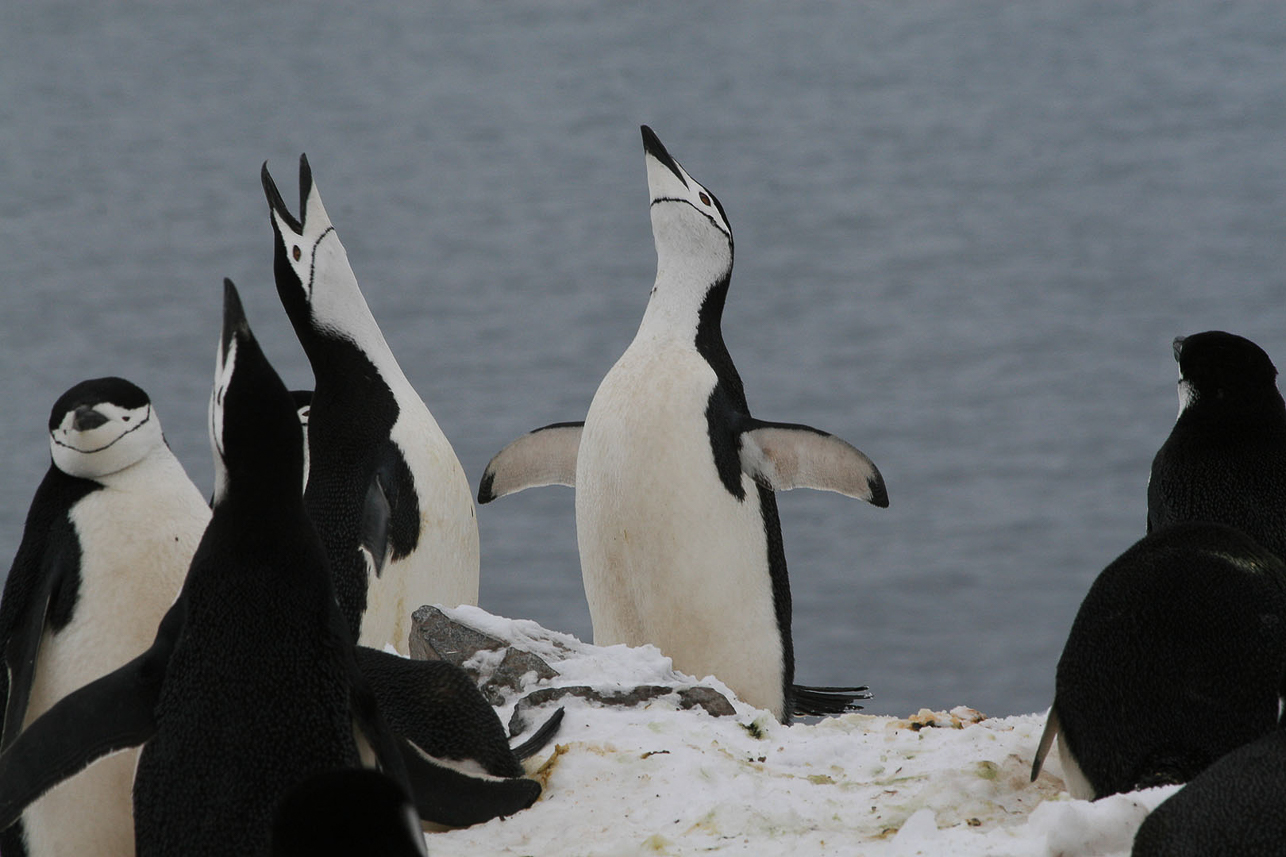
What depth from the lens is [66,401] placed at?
2332 millimetres

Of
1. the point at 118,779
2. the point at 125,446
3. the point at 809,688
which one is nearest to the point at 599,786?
the point at 118,779

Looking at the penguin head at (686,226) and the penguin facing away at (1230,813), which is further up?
the penguin head at (686,226)

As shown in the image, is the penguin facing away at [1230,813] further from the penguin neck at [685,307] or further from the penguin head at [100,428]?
the penguin neck at [685,307]

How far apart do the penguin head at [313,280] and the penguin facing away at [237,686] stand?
1.73 meters

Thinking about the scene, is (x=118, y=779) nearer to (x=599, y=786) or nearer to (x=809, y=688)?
(x=599, y=786)

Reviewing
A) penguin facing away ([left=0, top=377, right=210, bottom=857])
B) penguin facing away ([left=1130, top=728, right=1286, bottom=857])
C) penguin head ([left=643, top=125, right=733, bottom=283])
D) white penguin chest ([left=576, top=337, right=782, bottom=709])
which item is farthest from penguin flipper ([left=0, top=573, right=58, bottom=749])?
penguin head ([left=643, top=125, right=733, bottom=283])

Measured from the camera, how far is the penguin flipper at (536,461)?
12.7ft

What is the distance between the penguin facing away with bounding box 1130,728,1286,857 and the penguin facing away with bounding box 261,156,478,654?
6.80 ft

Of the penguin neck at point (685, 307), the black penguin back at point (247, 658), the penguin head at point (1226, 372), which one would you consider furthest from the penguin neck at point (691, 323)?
the black penguin back at point (247, 658)

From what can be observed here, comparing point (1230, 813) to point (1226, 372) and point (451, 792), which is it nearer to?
point (451, 792)

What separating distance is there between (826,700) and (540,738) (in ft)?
5.28

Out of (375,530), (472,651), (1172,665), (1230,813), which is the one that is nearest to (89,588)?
(472,651)

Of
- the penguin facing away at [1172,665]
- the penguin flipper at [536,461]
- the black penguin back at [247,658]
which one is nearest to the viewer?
the black penguin back at [247,658]

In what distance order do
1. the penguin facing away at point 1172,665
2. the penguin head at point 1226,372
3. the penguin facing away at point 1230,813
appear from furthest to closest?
the penguin head at point 1226,372
the penguin facing away at point 1172,665
the penguin facing away at point 1230,813
